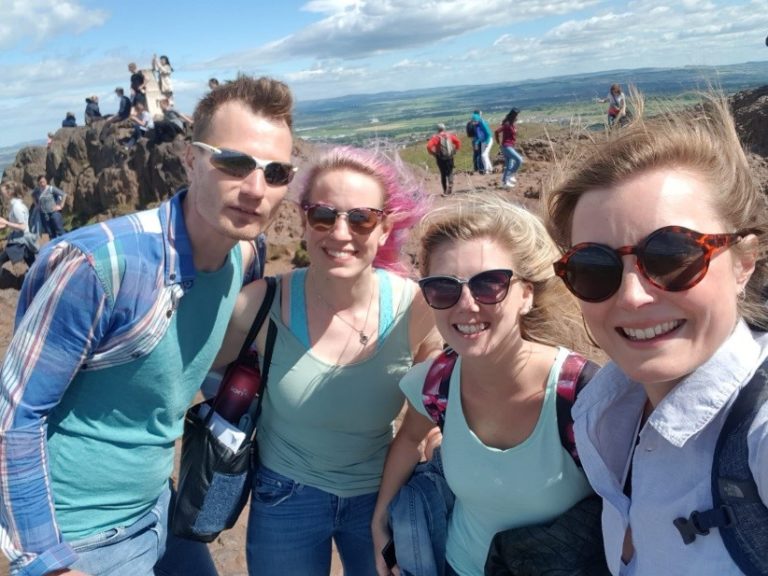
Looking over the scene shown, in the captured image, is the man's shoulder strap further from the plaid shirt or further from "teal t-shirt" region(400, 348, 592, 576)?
the plaid shirt

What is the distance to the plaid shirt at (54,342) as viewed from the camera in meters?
1.75

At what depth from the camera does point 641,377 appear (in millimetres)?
1255

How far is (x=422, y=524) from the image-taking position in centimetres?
222

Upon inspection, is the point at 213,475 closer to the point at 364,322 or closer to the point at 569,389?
the point at 364,322

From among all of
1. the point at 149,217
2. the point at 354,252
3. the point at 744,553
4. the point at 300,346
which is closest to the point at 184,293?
the point at 149,217

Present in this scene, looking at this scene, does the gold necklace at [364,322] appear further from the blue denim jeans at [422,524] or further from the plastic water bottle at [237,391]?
the blue denim jeans at [422,524]

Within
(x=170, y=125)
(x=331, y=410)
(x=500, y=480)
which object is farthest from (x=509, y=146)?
(x=500, y=480)

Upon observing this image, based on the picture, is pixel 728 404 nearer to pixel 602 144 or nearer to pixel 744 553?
pixel 744 553

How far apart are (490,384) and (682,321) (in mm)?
915

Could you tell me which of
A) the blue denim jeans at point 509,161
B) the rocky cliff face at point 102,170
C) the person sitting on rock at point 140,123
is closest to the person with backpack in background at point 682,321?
the blue denim jeans at point 509,161

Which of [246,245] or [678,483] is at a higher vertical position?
[246,245]

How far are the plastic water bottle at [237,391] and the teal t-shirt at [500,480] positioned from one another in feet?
2.56

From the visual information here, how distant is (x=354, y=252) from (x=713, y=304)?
1.42 metres

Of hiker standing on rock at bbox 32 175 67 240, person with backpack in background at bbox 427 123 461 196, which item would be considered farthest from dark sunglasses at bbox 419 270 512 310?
hiker standing on rock at bbox 32 175 67 240
